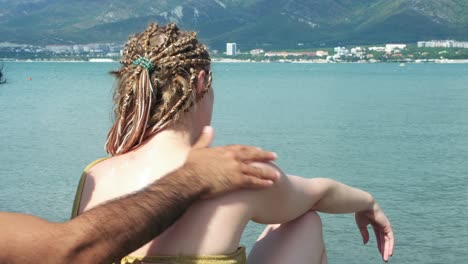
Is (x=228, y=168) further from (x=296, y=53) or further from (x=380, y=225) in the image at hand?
(x=296, y=53)

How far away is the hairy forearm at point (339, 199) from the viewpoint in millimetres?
2822

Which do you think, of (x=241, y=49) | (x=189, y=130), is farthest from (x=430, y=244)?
(x=241, y=49)

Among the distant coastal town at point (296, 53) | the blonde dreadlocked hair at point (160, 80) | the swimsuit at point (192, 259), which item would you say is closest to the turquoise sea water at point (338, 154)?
the blonde dreadlocked hair at point (160, 80)

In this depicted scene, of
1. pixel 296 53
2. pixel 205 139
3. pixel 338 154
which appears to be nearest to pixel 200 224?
pixel 205 139

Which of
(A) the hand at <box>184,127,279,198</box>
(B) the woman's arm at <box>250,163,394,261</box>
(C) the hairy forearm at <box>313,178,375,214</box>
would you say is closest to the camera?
(A) the hand at <box>184,127,279,198</box>

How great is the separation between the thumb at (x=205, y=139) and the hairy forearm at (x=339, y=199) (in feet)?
1.26

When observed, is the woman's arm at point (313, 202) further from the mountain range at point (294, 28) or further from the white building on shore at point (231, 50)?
the mountain range at point (294, 28)

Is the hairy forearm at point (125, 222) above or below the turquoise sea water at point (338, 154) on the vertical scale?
above

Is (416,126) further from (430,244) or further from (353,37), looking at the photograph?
(353,37)

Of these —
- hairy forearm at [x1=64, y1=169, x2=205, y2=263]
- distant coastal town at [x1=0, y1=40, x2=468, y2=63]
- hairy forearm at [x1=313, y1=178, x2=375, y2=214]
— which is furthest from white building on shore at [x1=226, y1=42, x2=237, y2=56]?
hairy forearm at [x1=64, y1=169, x2=205, y2=263]

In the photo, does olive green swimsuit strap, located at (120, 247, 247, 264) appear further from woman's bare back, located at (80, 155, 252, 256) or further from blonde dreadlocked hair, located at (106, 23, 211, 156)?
blonde dreadlocked hair, located at (106, 23, 211, 156)

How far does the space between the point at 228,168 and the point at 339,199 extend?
767 millimetres

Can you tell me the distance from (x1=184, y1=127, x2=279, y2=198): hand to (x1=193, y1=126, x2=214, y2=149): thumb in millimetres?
224

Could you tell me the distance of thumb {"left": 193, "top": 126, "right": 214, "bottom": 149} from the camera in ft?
8.26
